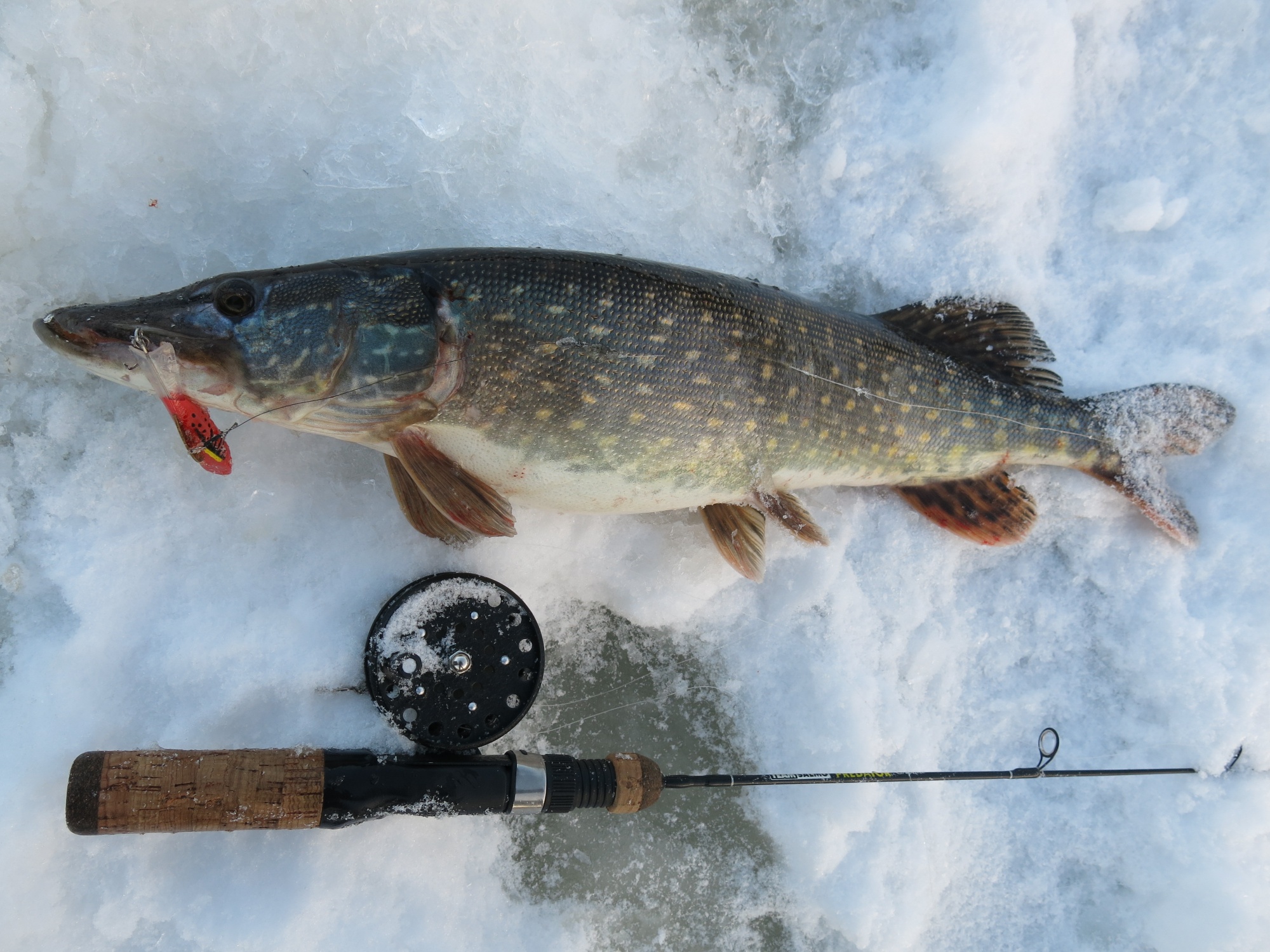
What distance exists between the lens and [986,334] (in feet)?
6.86

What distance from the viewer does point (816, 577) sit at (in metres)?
2.00

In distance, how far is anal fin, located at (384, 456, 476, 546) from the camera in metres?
1.71

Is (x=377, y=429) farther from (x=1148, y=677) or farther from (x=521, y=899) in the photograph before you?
(x=1148, y=677)

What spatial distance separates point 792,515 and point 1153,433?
1064mm

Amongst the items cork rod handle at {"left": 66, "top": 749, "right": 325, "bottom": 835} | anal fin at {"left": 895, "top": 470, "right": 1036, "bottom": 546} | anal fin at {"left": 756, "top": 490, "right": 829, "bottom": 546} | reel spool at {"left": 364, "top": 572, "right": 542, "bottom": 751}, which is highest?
anal fin at {"left": 895, "top": 470, "right": 1036, "bottom": 546}

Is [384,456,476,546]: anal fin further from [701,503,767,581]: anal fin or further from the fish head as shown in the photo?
[701,503,767,581]: anal fin

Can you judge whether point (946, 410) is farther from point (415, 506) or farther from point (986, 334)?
point (415, 506)

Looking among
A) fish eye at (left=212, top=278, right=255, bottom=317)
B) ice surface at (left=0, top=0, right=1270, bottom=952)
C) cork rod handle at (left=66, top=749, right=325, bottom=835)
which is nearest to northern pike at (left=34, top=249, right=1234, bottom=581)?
fish eye at (left=212, top=278, right=255, bottom=317)

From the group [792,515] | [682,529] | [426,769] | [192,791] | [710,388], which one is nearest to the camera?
[192,791]

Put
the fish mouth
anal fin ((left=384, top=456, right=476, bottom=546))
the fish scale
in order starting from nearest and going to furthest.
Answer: the fish mouth, the fish scale, anal fin ((left=384, top=456, right=476, bottom=546))

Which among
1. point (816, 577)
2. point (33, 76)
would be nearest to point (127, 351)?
point (33, 76)

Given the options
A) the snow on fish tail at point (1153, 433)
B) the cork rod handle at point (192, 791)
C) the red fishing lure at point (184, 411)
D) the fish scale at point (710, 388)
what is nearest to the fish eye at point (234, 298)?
the red fishing lure at point (184, 411)

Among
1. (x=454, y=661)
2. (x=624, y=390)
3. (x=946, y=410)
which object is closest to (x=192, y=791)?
(x=454, y=661)

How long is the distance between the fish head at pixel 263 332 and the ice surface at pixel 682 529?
377 millimetres
